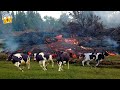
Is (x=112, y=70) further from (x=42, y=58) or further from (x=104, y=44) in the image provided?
(x=42, y=58)

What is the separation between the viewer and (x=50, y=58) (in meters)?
14.3

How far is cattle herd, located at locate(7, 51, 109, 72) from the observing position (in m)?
14.2

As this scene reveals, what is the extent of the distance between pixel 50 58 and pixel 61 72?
0.61 m

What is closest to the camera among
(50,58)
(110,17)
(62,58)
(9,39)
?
(110,17)

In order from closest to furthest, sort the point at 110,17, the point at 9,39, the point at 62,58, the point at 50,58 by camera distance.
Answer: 1. the point at 110,17
2. the point at 9,39
3. the point at 50,58
4. the point at 62,58

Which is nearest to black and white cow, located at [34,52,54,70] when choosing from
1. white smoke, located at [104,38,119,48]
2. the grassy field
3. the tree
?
the grassy field

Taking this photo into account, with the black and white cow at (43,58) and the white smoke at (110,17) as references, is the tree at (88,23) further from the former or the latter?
the black and white cow at (43,58)

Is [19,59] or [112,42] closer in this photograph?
[112,42]

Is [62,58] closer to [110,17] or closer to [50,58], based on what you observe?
[50,58]

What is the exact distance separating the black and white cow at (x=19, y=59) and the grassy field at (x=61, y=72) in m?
0.14

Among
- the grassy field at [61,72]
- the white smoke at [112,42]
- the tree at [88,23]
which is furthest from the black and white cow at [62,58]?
the white smoke at [112,42]

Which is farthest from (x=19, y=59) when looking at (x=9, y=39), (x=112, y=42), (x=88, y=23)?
(x=112, y=42)

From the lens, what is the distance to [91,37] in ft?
46.7

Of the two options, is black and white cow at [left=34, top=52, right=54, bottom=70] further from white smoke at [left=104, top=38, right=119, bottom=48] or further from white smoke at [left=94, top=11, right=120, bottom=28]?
white smoke at [left=94, top=11, right=120, bottom=28]
